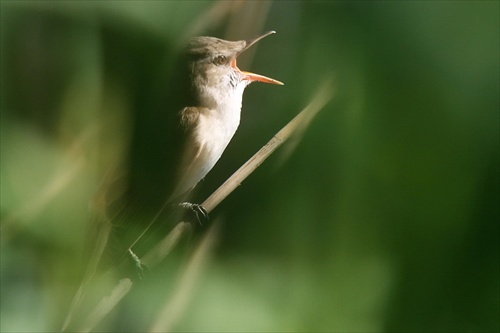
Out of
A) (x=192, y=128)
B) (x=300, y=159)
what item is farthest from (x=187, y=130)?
(x=300, y=159)

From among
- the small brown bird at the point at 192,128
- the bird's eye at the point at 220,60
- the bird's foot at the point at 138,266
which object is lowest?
the bird's foot at the point at 138,266

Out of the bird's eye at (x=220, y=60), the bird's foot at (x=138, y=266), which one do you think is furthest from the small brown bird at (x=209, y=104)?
the bird's foot at (x=138, y=266)

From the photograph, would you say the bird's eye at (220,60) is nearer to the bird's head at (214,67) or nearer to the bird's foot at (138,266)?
the bird's head at (214,67)

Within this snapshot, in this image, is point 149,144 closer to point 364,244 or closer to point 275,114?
point 275,114

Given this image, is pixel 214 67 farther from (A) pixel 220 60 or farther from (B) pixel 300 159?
(B) pixel 300 159

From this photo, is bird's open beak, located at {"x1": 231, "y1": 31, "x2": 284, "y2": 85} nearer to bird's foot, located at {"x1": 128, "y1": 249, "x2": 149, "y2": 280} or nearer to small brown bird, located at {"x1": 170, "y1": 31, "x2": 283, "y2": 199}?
small brown bird, located at {"x1": 170, "y1": 31, "x2": 283, "y2": 199}

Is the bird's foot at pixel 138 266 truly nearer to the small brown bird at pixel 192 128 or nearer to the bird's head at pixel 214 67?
the small brown bird at pixel 192 128

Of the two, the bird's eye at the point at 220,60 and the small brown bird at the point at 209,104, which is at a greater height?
the bird's eye at the point at 220,60

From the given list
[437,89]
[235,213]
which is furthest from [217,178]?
[437,89]
